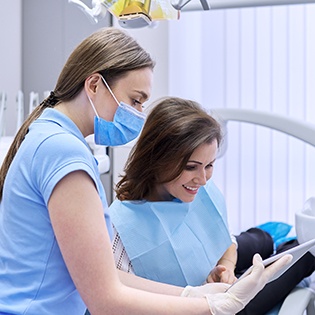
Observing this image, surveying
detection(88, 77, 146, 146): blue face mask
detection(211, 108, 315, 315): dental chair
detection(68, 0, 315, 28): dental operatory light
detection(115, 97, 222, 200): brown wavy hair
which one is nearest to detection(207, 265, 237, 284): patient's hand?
detection(211, 108, 315, 315): dental chair

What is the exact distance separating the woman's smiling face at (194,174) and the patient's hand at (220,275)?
0.83ft

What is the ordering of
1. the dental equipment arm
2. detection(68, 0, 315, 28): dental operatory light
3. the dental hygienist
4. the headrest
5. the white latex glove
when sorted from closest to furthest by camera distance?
the dental hygienist → the white latex glove → detection(68, 0, 315, 28): dental operatory light → the headrest → the dental equipment arm

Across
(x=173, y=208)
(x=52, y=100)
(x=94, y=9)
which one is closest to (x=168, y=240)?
(x=173, y=208)

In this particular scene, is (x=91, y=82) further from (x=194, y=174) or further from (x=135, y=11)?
(x=194, y=174)

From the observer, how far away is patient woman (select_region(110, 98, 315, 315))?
1651 millimetres

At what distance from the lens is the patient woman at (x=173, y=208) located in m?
1.65

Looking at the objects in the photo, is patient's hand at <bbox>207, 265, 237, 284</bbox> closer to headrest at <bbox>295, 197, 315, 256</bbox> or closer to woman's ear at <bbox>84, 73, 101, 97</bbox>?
headrest at <bbox>295, 197, 315, 256</bbox>

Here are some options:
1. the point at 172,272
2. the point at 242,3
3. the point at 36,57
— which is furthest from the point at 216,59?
the point at 172,272

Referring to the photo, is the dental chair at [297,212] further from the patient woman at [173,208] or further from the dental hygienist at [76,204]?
the dental hygienist at [76,204]

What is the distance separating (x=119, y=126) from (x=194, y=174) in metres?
0.46

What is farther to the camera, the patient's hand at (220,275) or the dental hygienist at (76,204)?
the patient's hand at (220,275)

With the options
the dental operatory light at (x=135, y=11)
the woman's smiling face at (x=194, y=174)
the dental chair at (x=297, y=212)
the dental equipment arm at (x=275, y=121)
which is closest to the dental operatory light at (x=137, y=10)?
the dental operatory light at (x=135, y=11)

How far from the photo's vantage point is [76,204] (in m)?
1.01

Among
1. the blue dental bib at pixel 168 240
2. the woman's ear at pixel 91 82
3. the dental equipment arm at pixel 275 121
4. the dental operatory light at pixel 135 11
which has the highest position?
the dental operatory light at pixel 135 11
